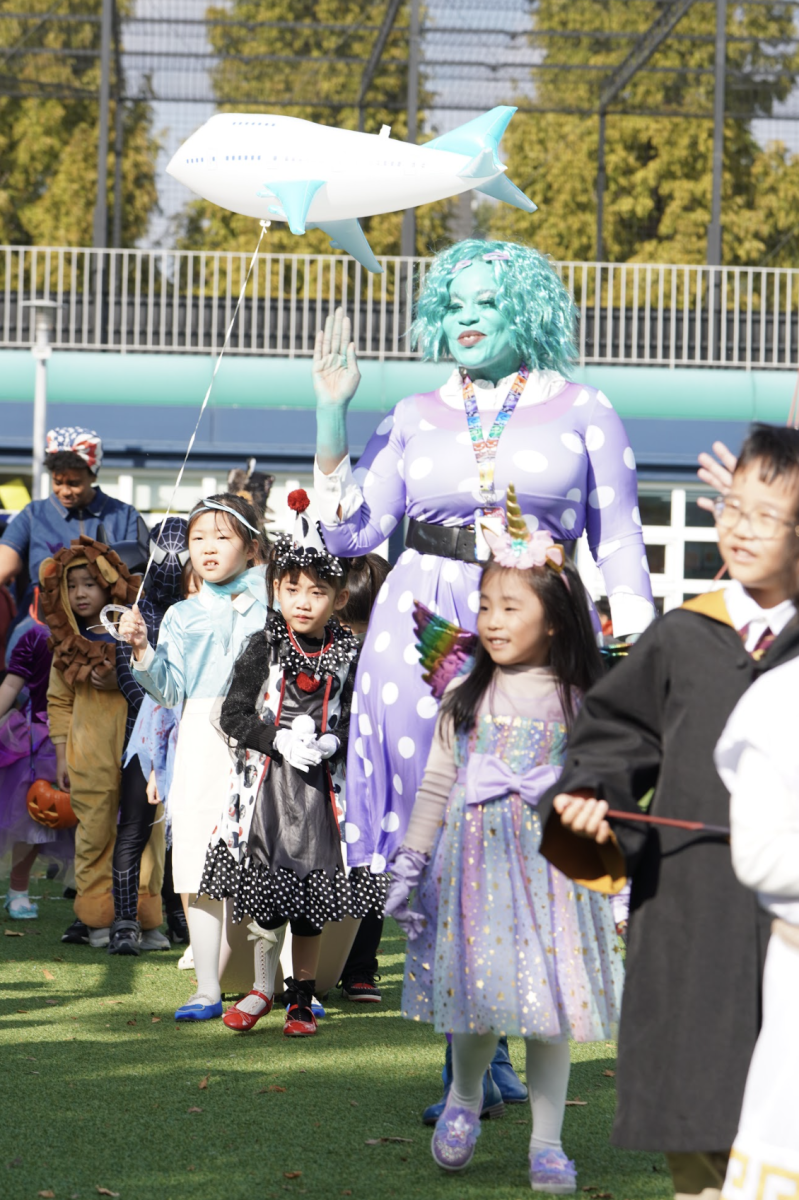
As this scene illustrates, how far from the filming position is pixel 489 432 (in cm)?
381

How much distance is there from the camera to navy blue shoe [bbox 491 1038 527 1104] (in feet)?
13.5

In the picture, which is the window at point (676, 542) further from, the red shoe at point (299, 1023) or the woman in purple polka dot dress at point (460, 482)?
the woman in purple polka dot dress at point (460, 482)

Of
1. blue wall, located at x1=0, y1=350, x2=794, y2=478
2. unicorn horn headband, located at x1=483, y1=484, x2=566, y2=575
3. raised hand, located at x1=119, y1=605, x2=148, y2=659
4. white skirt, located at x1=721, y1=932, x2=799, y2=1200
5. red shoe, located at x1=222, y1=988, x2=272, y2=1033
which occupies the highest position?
blue wall, located at x1=0, y1=350, x2=794, y2=478

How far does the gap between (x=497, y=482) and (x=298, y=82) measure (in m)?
22.9

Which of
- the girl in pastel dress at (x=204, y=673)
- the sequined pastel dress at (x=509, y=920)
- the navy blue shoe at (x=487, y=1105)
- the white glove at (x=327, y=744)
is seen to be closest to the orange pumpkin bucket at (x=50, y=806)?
the girl in pastel dress at (x=204, y=673)

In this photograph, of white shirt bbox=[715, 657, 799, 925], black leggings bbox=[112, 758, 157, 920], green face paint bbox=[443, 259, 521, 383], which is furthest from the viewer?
black leggings bbox=[112, 758, 157, 920]

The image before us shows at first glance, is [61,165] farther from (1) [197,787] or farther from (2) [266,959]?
(2) [266,959]

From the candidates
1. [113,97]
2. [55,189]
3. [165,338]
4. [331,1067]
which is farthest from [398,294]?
[331,1067]

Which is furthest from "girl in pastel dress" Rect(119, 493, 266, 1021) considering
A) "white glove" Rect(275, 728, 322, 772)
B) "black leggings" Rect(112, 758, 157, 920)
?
"black leggings" Rect(112, 758, 157, 920)

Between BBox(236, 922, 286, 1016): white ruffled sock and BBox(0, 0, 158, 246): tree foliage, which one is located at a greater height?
BBox(0, 0, 158, 246): tree foliage

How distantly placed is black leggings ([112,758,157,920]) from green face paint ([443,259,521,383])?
3082 millimetres

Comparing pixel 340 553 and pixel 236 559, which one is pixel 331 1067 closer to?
pixel 340 553

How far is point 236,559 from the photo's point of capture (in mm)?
5520

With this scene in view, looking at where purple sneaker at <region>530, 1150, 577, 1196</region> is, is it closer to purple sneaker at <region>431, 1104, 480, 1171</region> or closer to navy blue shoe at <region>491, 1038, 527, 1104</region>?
purple sneaker at <region>431, 1104, 480, 1171</region>
